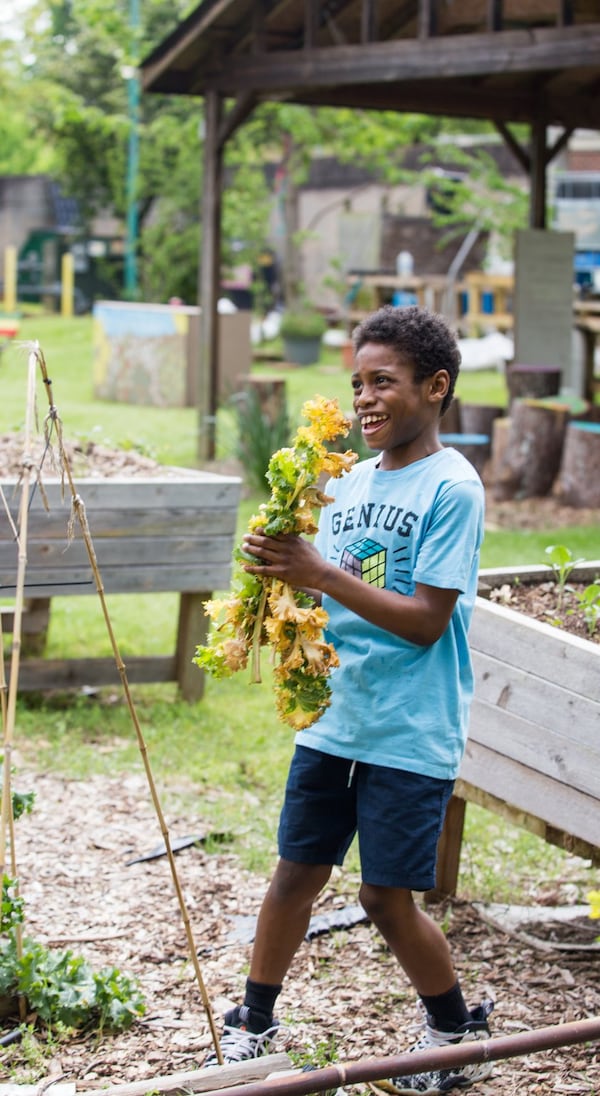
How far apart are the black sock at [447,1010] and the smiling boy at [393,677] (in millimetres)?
87

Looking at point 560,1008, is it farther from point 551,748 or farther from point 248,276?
point 248,276

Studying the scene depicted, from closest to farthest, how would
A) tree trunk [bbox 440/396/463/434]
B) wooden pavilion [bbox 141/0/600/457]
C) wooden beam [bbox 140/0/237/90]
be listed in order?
wooden pavilion [bbox 141/0/600/457] < wooden beam [bbox 140/0/237/90] < tree trunk [bbox 440/396/463/434]

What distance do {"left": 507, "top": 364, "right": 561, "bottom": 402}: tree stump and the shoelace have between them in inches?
350

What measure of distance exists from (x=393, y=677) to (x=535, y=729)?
2.69 feet

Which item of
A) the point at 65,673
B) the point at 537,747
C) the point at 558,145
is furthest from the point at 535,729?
the point at 558,145

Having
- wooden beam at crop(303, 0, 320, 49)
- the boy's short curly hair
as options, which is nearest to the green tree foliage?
wooden beam at crop(303, 0, 320, 49)

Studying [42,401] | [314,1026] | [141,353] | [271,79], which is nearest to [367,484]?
[314,1026]

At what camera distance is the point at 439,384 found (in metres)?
2.93

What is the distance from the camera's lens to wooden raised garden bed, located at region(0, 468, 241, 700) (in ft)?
18.0

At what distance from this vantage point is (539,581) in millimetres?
4426

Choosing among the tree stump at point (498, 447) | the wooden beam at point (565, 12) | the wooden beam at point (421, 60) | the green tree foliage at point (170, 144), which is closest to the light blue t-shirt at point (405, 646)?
the wooden beam at point (421, 60)

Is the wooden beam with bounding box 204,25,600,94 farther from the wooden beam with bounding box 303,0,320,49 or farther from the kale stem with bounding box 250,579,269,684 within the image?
the kale stem with bounding box 250,579,269,684

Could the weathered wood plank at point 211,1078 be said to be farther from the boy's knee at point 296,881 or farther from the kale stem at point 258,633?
the kale stem at point 258,633

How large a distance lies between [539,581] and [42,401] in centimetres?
1002
